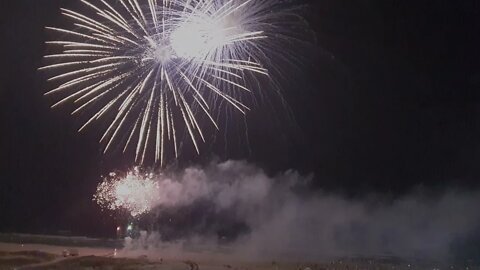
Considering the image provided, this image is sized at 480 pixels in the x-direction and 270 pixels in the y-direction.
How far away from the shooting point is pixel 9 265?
33031mm

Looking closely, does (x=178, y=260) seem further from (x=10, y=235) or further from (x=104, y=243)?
(x=10, y=235)

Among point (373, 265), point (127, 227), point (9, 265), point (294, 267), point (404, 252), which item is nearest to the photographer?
point (9, 265)

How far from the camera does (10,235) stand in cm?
4319

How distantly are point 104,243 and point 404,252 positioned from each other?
3359 cm

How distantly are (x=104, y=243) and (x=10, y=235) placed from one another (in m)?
7.64

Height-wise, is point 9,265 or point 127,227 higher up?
point 127,227

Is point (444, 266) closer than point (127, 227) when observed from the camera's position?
No

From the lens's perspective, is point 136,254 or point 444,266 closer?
point 136,254

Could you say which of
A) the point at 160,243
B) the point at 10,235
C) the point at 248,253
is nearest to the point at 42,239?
the point at 10,235

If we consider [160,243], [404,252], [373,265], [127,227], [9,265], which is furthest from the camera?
[404,252]

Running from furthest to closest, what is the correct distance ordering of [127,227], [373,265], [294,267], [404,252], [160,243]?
[404,252] → [373,265] → [294,267] → [160,243] → [127,227]

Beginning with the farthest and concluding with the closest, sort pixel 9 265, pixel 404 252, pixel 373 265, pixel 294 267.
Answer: pixel 404 252, pixel 373 265, pixel 294 267, pixel 9 265

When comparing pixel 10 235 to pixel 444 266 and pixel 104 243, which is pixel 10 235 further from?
pixel 444 266

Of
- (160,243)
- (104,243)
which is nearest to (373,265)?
(160,243)
